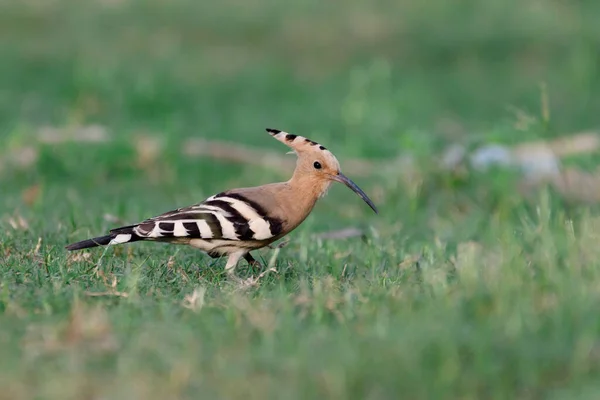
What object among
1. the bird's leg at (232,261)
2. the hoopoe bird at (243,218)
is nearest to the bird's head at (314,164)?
the hoopoe bird at (243,218)

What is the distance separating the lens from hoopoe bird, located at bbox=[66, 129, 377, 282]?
4.53 meters

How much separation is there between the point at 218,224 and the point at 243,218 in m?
0.10

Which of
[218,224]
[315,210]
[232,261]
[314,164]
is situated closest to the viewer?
[218,224]

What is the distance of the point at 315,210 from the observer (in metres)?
7.46

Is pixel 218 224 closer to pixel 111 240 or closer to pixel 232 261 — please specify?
pixel 232 261

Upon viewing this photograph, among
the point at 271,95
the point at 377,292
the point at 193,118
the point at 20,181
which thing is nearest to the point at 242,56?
the point at 271,95

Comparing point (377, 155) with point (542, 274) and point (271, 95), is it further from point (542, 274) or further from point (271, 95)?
point (542, 274)

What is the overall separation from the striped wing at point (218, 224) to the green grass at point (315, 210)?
168mm

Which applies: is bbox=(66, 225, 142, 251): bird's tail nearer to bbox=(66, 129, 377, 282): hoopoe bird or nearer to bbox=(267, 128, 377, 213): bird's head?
bbox=(66, 129, 377, 282): hoopoe bird

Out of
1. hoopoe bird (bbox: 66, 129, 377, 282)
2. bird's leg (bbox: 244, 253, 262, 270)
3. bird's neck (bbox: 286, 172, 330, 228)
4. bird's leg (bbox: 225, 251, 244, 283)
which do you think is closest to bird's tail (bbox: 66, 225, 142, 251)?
hoopoe bird (bbox: 66, 129, 377, 282)

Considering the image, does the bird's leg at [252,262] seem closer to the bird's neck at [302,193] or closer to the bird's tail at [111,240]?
the bird's neck at [302,193]

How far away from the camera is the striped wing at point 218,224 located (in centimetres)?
452

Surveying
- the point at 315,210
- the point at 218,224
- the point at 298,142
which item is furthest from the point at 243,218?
the point at 315,210

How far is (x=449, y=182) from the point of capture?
741 cm
